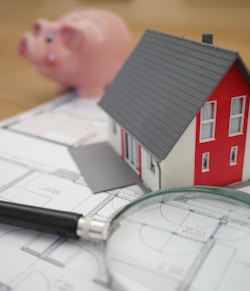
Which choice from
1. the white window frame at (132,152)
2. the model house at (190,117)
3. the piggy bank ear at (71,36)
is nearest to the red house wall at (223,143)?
the model house at (190,117)

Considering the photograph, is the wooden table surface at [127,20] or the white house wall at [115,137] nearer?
the white house wall at [115,137]

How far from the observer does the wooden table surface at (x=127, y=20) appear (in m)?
0.96

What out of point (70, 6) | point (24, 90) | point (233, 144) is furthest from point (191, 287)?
point (70, 6)

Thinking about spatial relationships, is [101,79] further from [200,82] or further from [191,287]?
[191,287]

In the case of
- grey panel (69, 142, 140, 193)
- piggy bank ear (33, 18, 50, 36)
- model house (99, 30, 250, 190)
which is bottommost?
grey panel (69, 142, 140, 193)

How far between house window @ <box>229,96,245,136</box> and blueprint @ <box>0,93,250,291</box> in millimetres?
95

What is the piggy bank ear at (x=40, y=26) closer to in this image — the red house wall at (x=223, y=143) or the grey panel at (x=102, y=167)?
the grey panel at (x=102, y=167)

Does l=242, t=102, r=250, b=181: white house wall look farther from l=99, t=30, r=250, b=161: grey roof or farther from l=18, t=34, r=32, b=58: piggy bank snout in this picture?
l=18, t=34, r=32, b=58: piggy bank snout

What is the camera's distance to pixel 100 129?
2.93ft

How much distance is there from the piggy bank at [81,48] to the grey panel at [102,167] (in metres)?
0.34

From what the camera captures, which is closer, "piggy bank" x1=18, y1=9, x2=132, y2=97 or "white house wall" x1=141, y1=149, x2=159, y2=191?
"white house wall" x1=141, y1=149, x2=159, y2=191

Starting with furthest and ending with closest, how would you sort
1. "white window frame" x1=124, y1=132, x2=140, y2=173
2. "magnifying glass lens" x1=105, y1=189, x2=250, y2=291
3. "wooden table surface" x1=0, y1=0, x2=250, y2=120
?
"wooden table surface" x1=0, y1=0, x2=250, y2=120
"white window frame" x1=124, y1=132, x2=140, y2=173
"magnifying glass lens" x1=105, y1=189, x2=250, y2=291

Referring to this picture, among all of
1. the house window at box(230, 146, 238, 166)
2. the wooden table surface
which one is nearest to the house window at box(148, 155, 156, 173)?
the house window at box(230, 146, 238, 166)

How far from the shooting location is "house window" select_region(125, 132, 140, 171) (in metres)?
0.66
